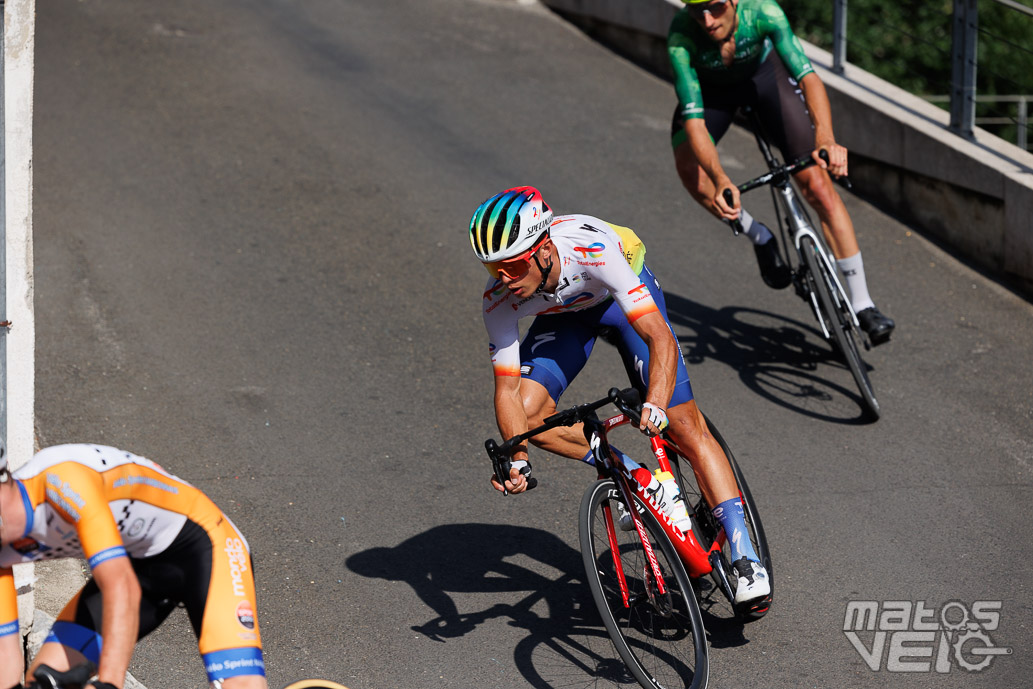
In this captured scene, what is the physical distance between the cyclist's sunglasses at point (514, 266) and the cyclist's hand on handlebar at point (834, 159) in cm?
293

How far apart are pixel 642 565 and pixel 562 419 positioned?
0.80m

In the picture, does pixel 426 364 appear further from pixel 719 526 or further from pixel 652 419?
pixel 652 419

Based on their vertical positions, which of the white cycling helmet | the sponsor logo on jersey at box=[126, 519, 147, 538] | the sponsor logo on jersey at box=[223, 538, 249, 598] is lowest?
the sponsor logo on jersey at box=[223, 538, 249, 598]

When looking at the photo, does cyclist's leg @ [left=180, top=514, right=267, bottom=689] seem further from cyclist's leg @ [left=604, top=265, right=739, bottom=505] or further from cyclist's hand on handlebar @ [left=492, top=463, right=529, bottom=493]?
cyclist's leg @ [left=604, top=265, right=739, bottom=505]

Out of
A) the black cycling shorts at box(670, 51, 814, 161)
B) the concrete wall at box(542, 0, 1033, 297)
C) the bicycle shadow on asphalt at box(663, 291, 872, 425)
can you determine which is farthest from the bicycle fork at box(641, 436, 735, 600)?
the concrete wall at box(542, 0, 1033, 297)

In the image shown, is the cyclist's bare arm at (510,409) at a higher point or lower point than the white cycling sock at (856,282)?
higher

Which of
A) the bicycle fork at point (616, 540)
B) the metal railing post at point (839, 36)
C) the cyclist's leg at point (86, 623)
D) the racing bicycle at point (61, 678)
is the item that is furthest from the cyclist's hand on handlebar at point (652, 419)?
the metal railing post at point (839, 36)

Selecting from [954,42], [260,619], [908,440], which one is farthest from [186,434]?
[954,42]

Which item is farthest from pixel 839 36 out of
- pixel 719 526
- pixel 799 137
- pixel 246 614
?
pixel 246 614

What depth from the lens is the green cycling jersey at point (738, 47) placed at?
7.04 m

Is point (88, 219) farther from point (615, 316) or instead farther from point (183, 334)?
point (615, 316)

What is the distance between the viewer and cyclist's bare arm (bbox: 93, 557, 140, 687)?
10.3 feet

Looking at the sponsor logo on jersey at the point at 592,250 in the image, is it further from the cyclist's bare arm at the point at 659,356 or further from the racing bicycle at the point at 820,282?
the racing bicycle at the point at 820,282

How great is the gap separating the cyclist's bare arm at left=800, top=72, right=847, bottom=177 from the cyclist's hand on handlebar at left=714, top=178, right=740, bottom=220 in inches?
21.7
